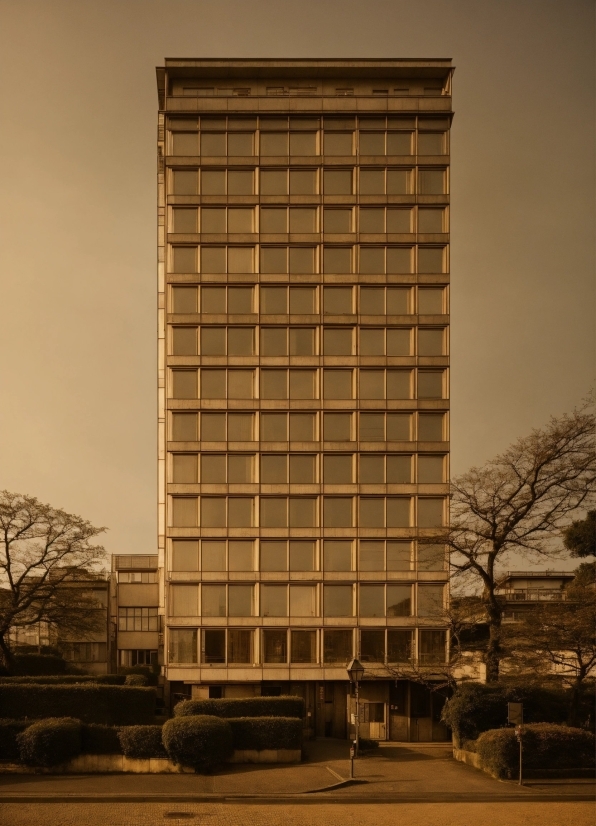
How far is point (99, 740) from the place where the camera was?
3638 centimetres

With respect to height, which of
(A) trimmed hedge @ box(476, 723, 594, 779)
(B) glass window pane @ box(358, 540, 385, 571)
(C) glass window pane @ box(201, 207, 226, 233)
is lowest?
(A) trimmed hedge @ box(476, 723, 594, 779)

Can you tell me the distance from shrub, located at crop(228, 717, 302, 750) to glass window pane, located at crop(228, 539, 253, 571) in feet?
43.6

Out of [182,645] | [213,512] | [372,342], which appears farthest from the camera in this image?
[372,342]

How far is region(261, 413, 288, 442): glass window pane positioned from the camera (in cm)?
5216

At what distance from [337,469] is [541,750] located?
2127 centimetres

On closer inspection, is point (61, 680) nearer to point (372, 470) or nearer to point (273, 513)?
point (273, 513)

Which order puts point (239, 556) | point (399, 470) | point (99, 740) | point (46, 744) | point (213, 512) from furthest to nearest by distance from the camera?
point (399, 470) < point (213, 512) < point (239, 556) < point (99, 740) < point (46, 744)

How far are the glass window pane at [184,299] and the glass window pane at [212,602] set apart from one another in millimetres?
16828

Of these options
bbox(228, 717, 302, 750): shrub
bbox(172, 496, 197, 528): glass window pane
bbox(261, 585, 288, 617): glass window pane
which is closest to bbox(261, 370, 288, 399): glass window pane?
bbox(172, 496, 197, 528): glass window pane

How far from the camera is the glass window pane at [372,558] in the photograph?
51.4 m

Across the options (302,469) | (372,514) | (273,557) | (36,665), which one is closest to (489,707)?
(372,514)

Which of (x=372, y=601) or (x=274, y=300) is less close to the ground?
(x=274, y=300)

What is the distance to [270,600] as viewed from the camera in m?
51.0

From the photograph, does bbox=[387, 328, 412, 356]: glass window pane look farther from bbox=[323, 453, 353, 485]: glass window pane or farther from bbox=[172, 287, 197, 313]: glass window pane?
bbox=[172, 287, 197, 313]: glass window pane
